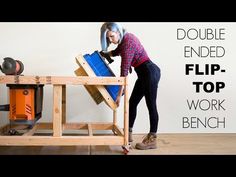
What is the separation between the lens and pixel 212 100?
15.7 ft

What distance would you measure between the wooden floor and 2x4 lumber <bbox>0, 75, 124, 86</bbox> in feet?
2.45

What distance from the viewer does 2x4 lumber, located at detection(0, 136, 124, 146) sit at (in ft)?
10.9

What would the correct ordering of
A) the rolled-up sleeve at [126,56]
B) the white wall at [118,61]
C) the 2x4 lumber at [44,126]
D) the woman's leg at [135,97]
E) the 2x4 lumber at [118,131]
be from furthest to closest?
the white wall at [118,61], the 2x4 lumber at [44,126], the woman's leg at [135,97], the 2x4 lumber at [118,131], the rolled-up sleeve at [126,56]

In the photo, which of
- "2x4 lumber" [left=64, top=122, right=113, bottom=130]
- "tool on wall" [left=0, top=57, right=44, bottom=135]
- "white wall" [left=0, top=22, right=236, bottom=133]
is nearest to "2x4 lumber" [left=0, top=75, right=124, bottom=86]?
"tool on wall" [left=0, top=57, right=44, bottom=135]

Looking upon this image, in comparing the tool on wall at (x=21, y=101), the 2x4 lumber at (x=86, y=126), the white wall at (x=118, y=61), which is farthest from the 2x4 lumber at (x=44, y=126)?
the tool on wall at (x=21, y=101)

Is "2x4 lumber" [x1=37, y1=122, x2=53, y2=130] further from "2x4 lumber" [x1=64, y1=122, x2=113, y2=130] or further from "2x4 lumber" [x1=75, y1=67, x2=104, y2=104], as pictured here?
"2x4 lumber" [x1=75, y1=67, x2=104, y2=104]

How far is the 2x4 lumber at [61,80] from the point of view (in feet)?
10.8

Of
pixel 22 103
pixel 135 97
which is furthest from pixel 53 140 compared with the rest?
pixel 135 97

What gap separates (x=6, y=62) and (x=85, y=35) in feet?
4.44

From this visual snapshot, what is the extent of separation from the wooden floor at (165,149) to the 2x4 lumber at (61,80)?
2.45 feet

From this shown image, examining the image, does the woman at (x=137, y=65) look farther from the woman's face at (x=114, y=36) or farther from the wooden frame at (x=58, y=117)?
Answer: the wooden frame at (x=58, y=117)

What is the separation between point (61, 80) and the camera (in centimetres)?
334

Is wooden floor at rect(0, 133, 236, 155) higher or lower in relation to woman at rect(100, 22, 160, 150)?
lower
